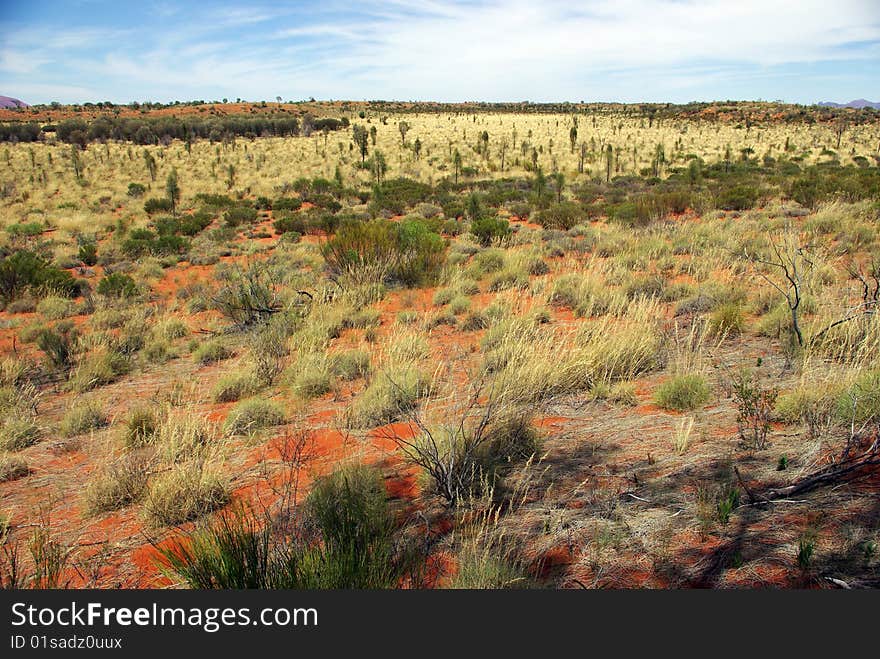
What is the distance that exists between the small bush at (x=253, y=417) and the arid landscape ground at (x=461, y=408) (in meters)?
0.04

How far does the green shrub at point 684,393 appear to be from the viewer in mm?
4613

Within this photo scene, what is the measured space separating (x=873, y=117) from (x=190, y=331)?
6640cm

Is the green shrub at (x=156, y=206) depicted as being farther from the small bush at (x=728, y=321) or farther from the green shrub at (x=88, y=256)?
the small bush at (x=728, y=321)

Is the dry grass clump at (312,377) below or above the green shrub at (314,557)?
below

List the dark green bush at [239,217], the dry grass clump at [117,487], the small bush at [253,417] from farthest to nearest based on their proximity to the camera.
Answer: the dark green bush at [239,217] → the small bush at [253,417] → the dry grass clump at [117,487]

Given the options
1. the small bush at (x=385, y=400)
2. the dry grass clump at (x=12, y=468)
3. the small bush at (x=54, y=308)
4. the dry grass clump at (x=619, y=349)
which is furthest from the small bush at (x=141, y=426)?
the small bush at (x=54, y=308)

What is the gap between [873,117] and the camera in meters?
51.2

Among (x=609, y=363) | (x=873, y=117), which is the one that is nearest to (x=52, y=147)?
(x=609, y=363)

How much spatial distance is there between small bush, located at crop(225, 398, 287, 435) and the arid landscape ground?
4 cm

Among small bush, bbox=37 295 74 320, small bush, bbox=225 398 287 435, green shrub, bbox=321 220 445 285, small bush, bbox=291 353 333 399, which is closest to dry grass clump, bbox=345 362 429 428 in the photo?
small bush, bbox=291 353 333 399

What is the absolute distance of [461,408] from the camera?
500cm

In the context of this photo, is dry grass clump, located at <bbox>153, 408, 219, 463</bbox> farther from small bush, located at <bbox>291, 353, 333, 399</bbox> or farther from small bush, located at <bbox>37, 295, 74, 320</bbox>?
small bush, located at <bbox>37, 295, 74, 320</bbox>

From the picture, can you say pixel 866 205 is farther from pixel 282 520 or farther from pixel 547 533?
pixel 282 520

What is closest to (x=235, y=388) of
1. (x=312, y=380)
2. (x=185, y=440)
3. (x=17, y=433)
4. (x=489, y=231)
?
(x=312, y=380)
